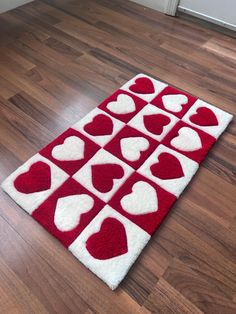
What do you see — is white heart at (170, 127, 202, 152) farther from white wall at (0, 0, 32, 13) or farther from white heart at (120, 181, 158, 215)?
white wall at (0, 0, 32, 13)

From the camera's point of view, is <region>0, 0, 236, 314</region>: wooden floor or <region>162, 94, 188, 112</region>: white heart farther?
<region>162, 94, 188, 112</region>: white heart

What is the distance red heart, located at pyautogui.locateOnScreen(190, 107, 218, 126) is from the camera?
1.34 meters

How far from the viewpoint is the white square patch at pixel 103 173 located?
42.8 inches

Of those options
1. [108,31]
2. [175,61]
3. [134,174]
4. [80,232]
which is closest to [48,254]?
[80,232]

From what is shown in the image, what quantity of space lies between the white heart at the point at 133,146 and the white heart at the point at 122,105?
7.4 inches

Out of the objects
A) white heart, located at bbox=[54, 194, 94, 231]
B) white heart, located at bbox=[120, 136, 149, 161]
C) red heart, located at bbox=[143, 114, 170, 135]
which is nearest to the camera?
white heart, located at bbox=[54, 194, 94, 231]

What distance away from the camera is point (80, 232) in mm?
977

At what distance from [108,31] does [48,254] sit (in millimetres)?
1535

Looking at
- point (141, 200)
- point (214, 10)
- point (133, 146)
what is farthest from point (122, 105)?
point (214, 10)

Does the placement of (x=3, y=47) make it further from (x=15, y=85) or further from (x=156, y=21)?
(x=156, y=21)

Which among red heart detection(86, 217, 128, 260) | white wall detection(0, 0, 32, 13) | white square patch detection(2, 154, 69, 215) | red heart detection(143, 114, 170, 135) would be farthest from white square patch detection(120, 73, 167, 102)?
white wall detection(0, 0, 32, 13)

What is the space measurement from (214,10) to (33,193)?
5.69ft

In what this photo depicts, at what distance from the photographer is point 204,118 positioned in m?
1.36

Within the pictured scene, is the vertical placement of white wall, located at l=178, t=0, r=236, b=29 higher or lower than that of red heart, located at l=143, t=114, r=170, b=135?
higher
